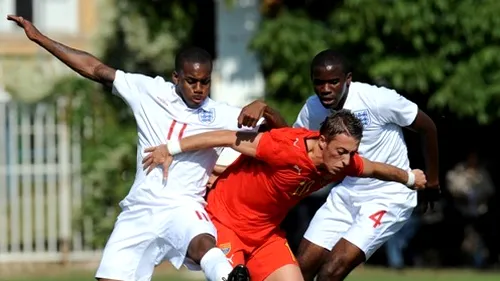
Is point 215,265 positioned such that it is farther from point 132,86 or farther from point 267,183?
point 132,86

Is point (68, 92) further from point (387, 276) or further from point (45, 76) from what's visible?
point (387, 276)

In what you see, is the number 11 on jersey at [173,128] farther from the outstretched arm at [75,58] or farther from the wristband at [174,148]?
the outstretched arm at [75,58]

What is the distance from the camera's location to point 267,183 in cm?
972

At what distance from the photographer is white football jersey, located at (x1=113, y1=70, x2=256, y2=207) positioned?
9.78 m

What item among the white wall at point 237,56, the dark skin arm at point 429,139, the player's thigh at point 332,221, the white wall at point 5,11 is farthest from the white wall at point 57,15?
the dark skin arm at point 429,139

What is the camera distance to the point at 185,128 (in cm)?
982

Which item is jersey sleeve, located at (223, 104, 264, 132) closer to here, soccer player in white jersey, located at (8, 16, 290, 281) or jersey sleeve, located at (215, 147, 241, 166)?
soccer player in white jersey, located at (8, 16, 290, 281)

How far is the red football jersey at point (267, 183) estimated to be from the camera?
955cm

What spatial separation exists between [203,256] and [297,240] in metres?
10.2

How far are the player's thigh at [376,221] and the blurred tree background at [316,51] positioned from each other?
22.0ft

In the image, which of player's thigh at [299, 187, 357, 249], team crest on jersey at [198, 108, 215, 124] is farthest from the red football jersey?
player's thigh at [299, 187, 357, 249]

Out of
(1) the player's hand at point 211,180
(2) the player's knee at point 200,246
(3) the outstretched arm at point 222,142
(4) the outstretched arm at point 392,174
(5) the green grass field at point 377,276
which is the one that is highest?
(3) the outstretched arm at point 222,142

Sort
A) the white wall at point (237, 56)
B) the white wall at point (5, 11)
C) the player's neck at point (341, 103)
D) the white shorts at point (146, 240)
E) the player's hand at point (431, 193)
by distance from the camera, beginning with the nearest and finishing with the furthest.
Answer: the white shorts at point (146, 240) < the player's neck at point (341, 103) < the player's hand at point (431, 193) < the white wall at point (237, 56) < the white wall at point (5, 11)

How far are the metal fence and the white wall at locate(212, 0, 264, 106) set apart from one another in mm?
2203
